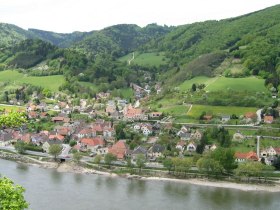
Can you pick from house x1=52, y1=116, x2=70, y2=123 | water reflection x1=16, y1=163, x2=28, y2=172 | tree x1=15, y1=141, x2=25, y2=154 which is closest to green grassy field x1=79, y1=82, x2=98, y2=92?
house x1=52, y1=116, x2=70, y2=123

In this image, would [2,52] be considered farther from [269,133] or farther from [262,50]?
[269,133]

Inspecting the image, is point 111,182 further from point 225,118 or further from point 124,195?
point 225,118

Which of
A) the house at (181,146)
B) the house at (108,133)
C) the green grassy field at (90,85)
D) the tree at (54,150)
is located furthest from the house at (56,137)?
the green grassy field at (90,85)

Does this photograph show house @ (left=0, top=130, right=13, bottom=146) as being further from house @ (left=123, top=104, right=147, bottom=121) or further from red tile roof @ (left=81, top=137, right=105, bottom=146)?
house @ (left=123, top=104, right=147, bottom=121)

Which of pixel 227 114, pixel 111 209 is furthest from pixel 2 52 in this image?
pixel 111 209

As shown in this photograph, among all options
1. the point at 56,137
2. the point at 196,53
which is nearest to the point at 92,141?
the point at 56,137
